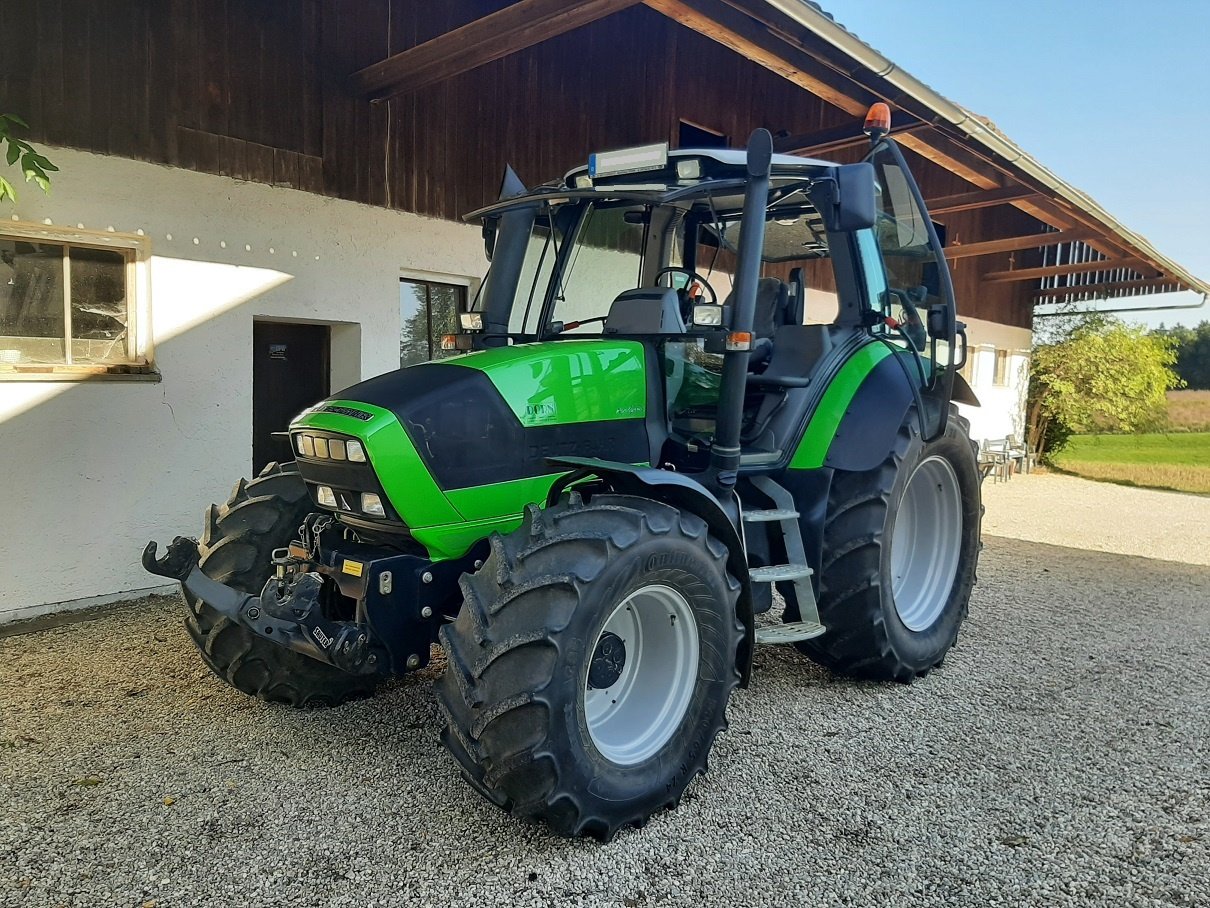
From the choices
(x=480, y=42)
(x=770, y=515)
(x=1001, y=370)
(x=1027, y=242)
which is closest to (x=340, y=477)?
(x=770, y=515)

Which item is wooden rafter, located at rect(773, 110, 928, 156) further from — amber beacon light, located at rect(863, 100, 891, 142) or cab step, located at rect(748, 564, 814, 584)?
cab step, located at rect(748, 564, 814, 584)

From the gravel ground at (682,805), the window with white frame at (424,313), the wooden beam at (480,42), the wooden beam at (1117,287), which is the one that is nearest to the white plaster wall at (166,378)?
the window with white frame at (424,313)

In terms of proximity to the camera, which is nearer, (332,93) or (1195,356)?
(332,93)

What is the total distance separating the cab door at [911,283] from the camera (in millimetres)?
4094

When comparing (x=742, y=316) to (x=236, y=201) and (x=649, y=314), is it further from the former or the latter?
(x=236, y=201)

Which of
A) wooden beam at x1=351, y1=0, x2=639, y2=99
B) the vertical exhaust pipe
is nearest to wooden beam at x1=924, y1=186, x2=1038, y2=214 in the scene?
wooden beam at x1=351, y1=0, x2=639, y2=99

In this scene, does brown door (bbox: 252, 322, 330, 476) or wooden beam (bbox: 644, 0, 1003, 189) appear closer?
wooden beam (bbox: 644, 0, 1003, 189)

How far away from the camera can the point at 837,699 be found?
3904 mm

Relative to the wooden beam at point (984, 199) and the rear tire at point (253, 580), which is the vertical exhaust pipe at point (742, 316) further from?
the wooden beam at point (984, 199)

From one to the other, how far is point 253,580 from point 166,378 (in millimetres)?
2701

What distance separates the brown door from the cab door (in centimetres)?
430

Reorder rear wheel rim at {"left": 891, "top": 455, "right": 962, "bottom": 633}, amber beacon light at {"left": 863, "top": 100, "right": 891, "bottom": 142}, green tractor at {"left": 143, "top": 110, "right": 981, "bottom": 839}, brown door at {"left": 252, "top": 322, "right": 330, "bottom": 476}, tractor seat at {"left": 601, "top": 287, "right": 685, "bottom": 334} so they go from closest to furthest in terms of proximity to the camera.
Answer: green tractor at {"left": 143, "top": 110, "right": 981, "bottom": 839}, tractor seat at {"left": 601, "top": 287, "right": 685, "bottom": 334}, amber beacon light at {"left": 863, "top": 100, "right": 891, "bottom": 142}, rear wheel rim at {"left": 891, "top": 455, "right": 962, "bottom": 633}, brown door at {"left": 252, "top": 322, "right": 330, "bottom": 476}

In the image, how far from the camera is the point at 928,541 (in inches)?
181

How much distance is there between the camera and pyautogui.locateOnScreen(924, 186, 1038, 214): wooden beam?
933 cm
